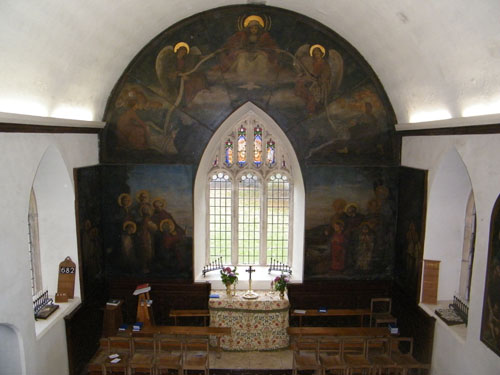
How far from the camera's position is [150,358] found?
959cm

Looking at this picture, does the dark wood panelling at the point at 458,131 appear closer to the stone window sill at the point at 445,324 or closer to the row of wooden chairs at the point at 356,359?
the stone window sill at the point at 445,324

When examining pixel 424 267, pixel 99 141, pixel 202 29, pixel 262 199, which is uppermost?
pixel 202 29

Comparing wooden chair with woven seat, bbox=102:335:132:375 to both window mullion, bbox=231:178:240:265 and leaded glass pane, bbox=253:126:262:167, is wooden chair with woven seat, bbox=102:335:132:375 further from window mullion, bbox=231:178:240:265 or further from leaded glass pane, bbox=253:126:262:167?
leaded glass pane, bbox=253:126:262:167

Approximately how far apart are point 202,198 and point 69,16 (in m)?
6.30

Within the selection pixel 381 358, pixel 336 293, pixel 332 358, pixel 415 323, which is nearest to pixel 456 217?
pixel 415 323

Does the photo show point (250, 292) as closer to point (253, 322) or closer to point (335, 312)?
point (253, 322)

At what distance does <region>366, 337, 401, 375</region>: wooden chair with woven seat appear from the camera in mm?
9391

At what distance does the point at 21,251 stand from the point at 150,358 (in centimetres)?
367

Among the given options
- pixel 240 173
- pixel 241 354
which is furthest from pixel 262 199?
pixel 241 354

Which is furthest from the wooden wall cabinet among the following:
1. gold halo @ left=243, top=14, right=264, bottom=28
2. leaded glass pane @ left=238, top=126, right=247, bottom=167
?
gold halo @ left=243, top=14, right=264, bottom=28

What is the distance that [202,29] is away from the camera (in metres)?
11.1

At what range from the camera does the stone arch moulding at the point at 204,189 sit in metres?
11.8

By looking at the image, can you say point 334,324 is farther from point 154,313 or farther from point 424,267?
point 154,313

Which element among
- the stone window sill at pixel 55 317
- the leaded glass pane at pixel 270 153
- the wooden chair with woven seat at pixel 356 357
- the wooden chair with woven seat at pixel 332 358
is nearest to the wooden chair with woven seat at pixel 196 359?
the wooden chair with woven seat at pixel 332 358
